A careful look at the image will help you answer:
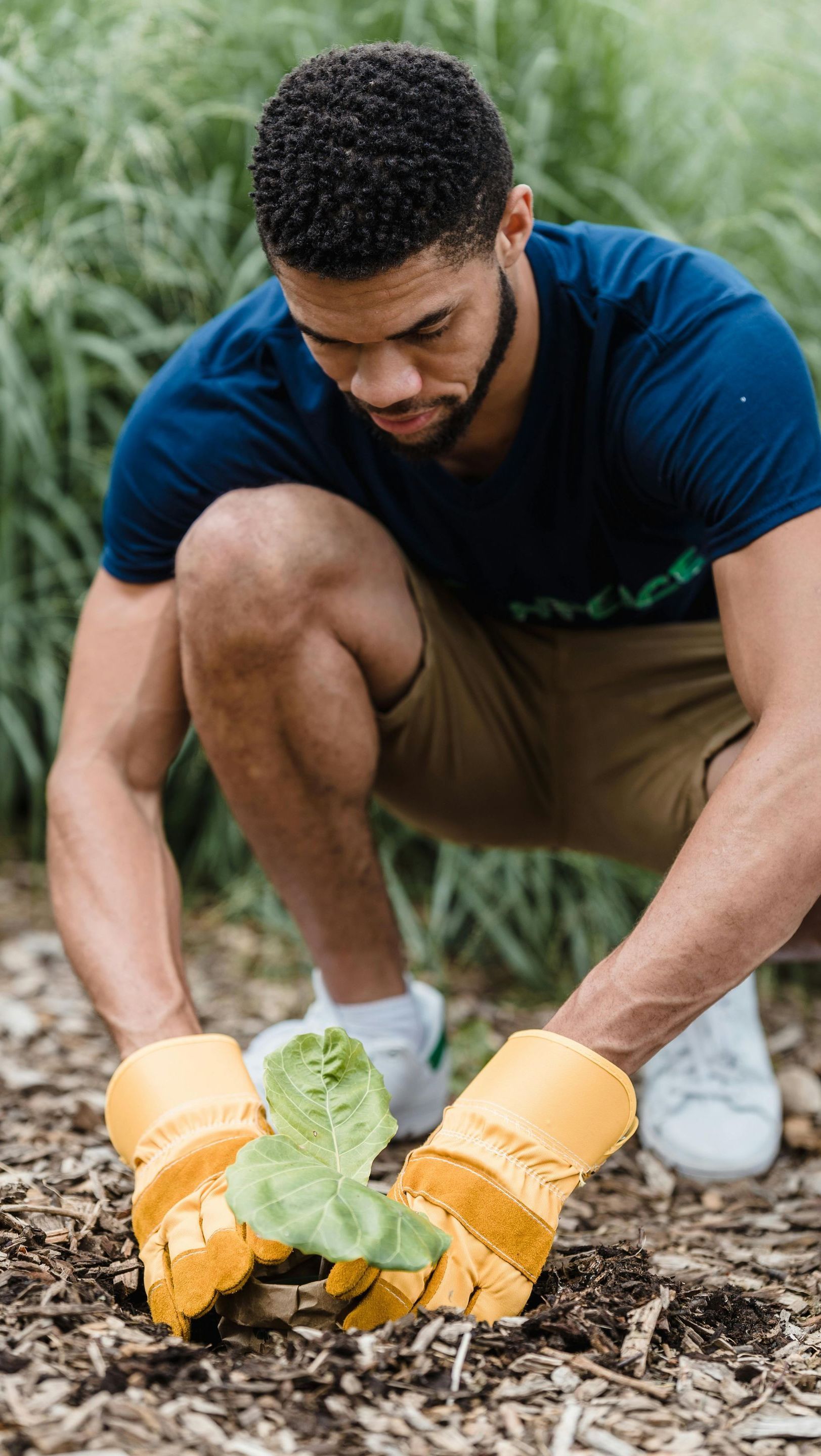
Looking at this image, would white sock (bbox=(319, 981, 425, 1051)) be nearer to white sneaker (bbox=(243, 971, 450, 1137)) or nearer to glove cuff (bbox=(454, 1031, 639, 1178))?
white sneaker (bbox=(243, 971, 450, 1137))

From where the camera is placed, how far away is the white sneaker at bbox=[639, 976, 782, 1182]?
2.05 metres

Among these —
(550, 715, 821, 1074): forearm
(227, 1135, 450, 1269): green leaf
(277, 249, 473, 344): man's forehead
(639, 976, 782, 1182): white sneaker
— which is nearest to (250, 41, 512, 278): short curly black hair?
(277, 249, 473, 344): man's forehead

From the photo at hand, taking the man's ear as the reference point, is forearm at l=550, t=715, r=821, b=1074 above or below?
below

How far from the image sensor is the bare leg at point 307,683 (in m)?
1.75

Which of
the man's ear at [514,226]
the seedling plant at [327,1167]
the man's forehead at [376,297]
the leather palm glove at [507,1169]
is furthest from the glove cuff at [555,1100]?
the man's ear at [514,226]

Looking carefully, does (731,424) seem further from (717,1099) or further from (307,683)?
(717,1099)

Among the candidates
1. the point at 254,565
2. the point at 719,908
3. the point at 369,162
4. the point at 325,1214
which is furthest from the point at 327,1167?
the point at 369,162

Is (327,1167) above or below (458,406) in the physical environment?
below

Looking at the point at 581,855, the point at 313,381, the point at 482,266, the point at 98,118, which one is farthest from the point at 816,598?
the point at 98,118

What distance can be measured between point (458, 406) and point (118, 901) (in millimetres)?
776

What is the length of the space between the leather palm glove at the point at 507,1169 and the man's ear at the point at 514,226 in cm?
97

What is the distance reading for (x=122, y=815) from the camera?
1.80 m

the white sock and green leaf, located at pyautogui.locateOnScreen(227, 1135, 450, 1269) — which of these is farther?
the white sock

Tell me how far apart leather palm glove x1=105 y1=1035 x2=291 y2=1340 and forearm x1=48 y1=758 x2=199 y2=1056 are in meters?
0.08
